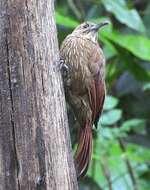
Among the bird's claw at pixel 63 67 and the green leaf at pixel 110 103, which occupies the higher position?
the bird's claw at pixel 63 67

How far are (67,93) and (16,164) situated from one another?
0.91 metres

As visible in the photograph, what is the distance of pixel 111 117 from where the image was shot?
541 centimetres

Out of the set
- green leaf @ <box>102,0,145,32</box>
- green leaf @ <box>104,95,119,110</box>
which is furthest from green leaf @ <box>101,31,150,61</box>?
green leaf @ <box>104,95,119,110</box>

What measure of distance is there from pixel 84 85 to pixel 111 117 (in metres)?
1.25

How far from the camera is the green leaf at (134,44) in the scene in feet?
17.6

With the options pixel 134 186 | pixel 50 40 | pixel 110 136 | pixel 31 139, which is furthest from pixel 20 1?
pixel 134 186

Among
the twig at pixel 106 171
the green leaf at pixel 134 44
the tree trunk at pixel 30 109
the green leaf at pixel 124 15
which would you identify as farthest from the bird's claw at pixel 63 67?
the green leaf at pixel 124 15

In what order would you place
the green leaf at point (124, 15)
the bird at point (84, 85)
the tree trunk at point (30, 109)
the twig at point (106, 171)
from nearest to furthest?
the tree trunk at point (30, 109)
the bird at point (84, 85)
the twig at point (106, 171)
the green leaf at point (124, 15)

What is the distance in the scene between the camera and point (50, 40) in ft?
11.8

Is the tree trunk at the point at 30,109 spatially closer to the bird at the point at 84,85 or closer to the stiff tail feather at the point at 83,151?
the stiff tail feather at the point at 83,151

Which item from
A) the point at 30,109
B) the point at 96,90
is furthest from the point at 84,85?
the point at 30,109

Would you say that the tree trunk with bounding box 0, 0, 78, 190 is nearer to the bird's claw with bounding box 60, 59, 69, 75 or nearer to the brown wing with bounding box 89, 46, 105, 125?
the bird's claw with bounding box 60, 59, 69, 75

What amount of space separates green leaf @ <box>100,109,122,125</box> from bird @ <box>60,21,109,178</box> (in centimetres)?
107

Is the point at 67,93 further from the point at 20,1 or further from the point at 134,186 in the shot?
the point at 134,186
